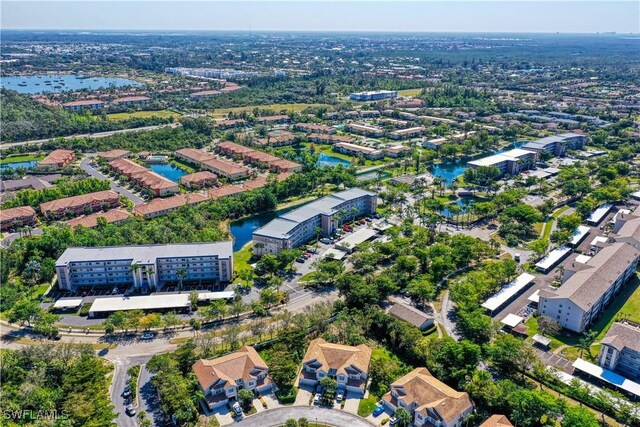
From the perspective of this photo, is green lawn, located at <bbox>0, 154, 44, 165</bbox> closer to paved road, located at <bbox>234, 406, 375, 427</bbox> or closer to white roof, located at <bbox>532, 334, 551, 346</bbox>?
paved road, located at <bbox>234, 406, 375, 427</bbox>

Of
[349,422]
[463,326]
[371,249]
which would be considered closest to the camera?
[349,422]

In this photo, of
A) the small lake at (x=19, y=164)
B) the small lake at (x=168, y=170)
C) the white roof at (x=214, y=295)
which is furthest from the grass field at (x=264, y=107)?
the white roof at (x=214, y=295)

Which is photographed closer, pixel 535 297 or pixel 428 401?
pixel 428 401

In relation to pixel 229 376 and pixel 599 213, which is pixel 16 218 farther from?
pixel 599 213

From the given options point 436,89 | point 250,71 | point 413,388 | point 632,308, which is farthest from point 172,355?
point 250,71

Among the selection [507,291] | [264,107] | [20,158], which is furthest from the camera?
[264,107]

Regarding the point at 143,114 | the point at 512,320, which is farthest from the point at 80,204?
the point at 143,114

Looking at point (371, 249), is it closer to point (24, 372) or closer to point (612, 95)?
point (24, 372)
